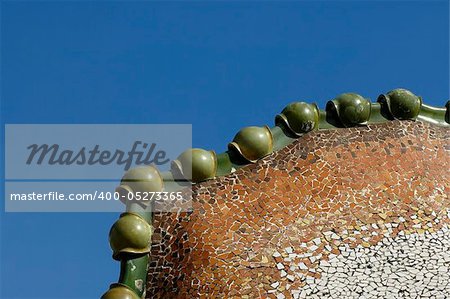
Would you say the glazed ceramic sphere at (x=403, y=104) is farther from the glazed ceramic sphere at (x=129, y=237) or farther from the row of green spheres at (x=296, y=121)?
the glazed ceramic sphere at (x=129, y=237)

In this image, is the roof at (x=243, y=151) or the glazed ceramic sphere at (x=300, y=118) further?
the glazed ceramic sphere at (x=300, y=118)

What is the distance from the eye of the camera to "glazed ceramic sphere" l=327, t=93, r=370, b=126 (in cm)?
723

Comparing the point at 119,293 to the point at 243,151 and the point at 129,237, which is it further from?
the point at 243,151

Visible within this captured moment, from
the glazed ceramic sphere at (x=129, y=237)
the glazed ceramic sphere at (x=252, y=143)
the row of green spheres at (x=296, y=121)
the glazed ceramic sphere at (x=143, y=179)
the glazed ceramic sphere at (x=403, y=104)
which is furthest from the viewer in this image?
the glazed ceramic sphere at (x=403, y=104)

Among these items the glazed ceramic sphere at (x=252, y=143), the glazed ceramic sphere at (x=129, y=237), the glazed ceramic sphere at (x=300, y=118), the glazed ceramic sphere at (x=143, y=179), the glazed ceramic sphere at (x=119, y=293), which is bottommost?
the glazed ceramic sphere at (x=119, y=293)

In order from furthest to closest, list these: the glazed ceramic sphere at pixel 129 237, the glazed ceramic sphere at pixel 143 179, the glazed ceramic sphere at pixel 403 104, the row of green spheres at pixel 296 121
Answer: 1. the glazed ceramic sphere at pixel 403 104
2. the row of green spheres at pixel 296 121
3. the glazed ceramic sphere at pixel 143 179
4. the glazed ceramic sphere at pixel 129 237

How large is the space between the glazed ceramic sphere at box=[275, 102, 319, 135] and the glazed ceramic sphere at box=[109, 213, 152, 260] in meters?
1.36

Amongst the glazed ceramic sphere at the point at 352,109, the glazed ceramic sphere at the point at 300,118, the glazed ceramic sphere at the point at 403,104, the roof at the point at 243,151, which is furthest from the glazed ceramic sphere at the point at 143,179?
the glazed ceramic sphere at the point at 403,104

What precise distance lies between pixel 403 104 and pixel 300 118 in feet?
2.71

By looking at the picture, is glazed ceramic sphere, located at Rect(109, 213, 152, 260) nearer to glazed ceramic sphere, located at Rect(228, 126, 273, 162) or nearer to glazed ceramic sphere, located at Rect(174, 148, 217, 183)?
glazed ceramic sphere, located at Rect(174, 148, 217, 183)

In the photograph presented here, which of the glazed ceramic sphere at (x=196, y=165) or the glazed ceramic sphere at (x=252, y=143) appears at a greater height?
the glazed ceramic sphere at (x=252, y=143)

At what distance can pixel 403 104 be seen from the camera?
7344 millimetres

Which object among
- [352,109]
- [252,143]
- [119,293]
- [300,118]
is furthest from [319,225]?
[119,293]

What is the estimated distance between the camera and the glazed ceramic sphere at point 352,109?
7227mm
